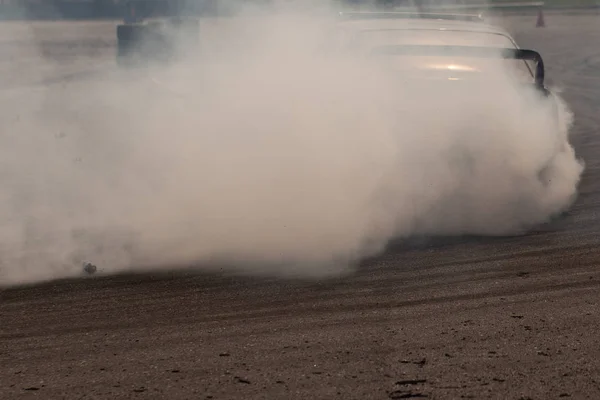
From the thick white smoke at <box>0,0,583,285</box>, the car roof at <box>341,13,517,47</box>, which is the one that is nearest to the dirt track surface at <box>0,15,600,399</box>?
the thick white smoke at <box>0,0,583,285</box>

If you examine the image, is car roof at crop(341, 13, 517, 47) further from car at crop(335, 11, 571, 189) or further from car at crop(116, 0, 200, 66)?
car at crop(116, 0, 200, 66)

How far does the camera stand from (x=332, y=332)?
13.7ft

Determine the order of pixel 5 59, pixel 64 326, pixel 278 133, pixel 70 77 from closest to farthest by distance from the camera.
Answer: pixel 64 326
pixel 278 133
pixel 5 59
pixel 70 77

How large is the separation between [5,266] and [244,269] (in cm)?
131

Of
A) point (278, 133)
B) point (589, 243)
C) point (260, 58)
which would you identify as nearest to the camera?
point (589, 243)

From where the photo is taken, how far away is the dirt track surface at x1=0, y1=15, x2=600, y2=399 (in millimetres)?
3586

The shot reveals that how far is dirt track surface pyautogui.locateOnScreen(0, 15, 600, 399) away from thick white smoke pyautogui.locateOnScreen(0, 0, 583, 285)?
1.33 feet

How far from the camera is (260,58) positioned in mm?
7574

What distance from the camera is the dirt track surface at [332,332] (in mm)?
3586

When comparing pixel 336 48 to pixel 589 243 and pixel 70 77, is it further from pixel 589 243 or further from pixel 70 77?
pixel 70 77

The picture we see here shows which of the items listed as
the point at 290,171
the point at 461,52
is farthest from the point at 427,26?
the point at 290,171

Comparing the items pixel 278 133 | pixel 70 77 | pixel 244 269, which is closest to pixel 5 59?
pixel 70 77

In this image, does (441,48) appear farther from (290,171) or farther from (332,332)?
(332,332)

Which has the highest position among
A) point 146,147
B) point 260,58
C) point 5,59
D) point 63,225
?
point 5,59
